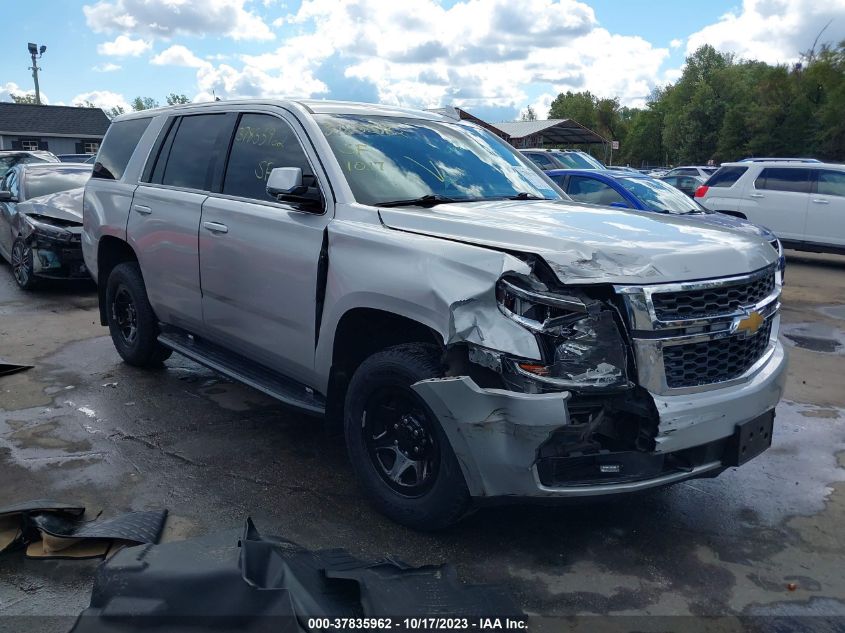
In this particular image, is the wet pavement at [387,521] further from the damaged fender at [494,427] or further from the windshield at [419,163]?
the windshield at [419,163]

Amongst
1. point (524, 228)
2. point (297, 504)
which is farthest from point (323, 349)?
point (524, 228)

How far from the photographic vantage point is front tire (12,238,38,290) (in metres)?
9.73

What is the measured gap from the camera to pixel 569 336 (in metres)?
3.06

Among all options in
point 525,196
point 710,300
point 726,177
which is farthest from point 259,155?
point 726,177

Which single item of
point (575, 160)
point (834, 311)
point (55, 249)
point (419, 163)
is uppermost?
point (575, 160)

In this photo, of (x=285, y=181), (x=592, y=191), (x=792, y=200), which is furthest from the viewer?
(x=792, y=200)

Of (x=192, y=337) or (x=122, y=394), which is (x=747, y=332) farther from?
(x=122, y=394)

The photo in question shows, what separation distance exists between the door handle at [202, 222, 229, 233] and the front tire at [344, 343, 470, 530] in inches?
59.8

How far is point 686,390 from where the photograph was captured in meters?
3.19

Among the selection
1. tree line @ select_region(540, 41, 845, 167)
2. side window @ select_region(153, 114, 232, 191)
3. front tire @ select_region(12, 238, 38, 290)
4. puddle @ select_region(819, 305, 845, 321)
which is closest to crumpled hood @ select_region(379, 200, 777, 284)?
side window @ select_region(153, 114, 232, 191)

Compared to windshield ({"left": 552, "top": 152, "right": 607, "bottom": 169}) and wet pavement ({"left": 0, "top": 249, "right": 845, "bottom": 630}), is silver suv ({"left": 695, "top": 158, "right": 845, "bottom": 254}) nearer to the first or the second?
windshield ({"left": 552, "top": 152, "right": 607, "bottom": 169})

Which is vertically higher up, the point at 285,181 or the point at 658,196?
the point at 285,181

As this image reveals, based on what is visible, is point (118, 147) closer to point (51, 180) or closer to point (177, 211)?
point (177, 211)

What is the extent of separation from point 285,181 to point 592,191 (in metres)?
7.19
